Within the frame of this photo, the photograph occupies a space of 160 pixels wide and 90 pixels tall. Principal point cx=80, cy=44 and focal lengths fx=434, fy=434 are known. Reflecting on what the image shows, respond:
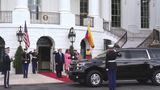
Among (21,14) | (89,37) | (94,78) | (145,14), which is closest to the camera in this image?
(94,78)

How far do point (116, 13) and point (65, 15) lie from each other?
31.0ft

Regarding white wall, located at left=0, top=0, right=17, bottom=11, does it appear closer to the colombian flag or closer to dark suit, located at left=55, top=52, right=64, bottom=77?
the colombian flag

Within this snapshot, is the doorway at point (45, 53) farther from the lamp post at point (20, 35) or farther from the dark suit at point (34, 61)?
the dark suit at point (34, 61)

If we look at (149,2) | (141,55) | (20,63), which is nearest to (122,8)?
(149,2)

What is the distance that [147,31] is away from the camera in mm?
40188

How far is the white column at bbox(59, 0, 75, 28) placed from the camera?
31.9 m

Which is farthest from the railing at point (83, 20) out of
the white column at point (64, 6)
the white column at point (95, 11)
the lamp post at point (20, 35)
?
the lamp post at point (20, 35)

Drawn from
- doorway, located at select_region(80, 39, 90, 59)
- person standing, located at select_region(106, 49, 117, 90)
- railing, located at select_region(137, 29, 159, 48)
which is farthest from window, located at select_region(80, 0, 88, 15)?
person standing, located at select_region(106, 49, 117, 90)

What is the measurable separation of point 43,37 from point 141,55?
38.3 feet

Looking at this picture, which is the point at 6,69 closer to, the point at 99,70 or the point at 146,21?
the point at 99,70

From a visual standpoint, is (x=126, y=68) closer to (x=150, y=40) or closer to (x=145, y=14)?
(x=150, y=40)

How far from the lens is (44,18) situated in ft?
104

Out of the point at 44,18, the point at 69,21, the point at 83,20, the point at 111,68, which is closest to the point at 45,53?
the point at 44,18

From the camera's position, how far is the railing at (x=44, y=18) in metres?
31.2
